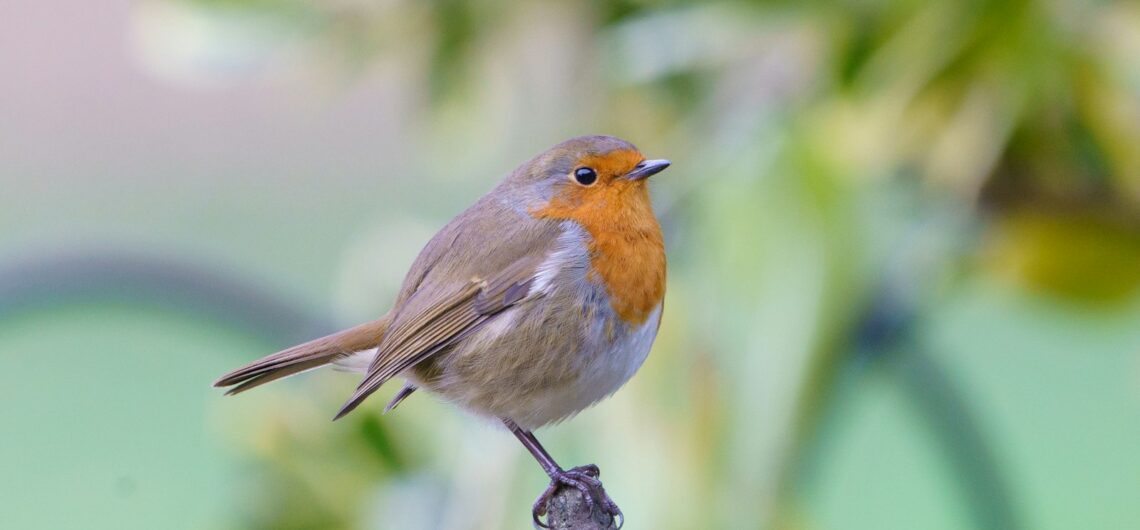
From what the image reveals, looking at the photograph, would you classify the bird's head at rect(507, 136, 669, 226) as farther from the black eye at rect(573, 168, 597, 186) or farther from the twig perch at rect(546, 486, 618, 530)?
the twig perch at rect(546, 486, 618, 530)

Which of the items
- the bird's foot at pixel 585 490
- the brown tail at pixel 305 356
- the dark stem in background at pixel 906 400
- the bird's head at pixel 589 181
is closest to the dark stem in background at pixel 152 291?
the brown tail at pixel 305 356

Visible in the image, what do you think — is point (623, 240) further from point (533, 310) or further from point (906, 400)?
point (906, 400)

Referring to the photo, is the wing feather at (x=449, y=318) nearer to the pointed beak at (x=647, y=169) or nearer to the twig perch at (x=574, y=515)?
the pointed beak at (x=647, y=169)

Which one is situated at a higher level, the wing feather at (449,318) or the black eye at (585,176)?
the black eye at (585,176)

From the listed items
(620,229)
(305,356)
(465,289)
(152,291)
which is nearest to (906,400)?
(620,229)

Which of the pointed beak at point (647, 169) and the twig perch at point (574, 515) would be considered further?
the pointed beak at point (647, 169)

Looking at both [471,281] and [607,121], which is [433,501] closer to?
[471,281]

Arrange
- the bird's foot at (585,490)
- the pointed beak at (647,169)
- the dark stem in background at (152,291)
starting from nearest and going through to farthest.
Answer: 1. the bird's foot at (585,490)
2. the pointed beak at (647,169)
3. the dark stem in background at (152,291)

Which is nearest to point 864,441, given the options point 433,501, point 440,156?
point 440,156

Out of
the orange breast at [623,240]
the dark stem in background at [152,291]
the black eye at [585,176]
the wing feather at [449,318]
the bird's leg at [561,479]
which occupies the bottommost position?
the dark stem in background at [152,291]

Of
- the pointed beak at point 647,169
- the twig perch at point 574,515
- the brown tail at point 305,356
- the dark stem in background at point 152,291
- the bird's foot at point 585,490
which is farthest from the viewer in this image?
the dark stem in background at point 152,291
